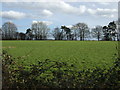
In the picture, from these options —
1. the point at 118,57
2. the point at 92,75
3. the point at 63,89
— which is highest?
the point at 118,57

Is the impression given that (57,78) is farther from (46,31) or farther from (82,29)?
(82,29)

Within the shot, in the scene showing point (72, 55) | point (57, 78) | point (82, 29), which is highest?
point (82, 29)

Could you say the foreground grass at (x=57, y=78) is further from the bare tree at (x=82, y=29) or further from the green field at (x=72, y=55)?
the bare tree at (x=82, y=29)

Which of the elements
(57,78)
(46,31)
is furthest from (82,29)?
(57,78)

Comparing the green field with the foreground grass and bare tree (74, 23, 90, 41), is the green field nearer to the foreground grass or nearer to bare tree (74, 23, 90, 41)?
the foreground grass

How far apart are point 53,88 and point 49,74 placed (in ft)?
1.88

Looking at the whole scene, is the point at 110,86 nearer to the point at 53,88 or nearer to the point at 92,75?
the point at 92,75

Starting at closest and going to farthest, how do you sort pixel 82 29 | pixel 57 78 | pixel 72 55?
pixel 57 78 < pixel 72 55 < pixel 82 29

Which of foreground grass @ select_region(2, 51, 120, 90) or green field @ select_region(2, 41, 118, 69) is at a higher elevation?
foreground grass @ select_region(2, 51, 120, 90)

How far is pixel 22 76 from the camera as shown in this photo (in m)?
3.66

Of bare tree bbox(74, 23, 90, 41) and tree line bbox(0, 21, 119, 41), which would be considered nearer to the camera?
tree line bbox(0, 21, 119, 41)

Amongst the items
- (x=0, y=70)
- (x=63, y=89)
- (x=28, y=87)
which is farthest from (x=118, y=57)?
(x=0, y=70)

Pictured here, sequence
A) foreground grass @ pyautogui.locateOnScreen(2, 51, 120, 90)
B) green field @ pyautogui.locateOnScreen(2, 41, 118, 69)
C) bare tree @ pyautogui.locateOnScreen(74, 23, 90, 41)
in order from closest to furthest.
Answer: foreground grass @ pyautogui.locateOnScreen(2, 51, 120, 90)
green field @ pyautogui.locateOnScreen(2, 41, 118, 69)
bare tree @ pyautogui.locateOnScreen(74, 23, 90, 41)

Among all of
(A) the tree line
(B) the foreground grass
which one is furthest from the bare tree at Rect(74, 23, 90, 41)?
(B) the foreground grass
